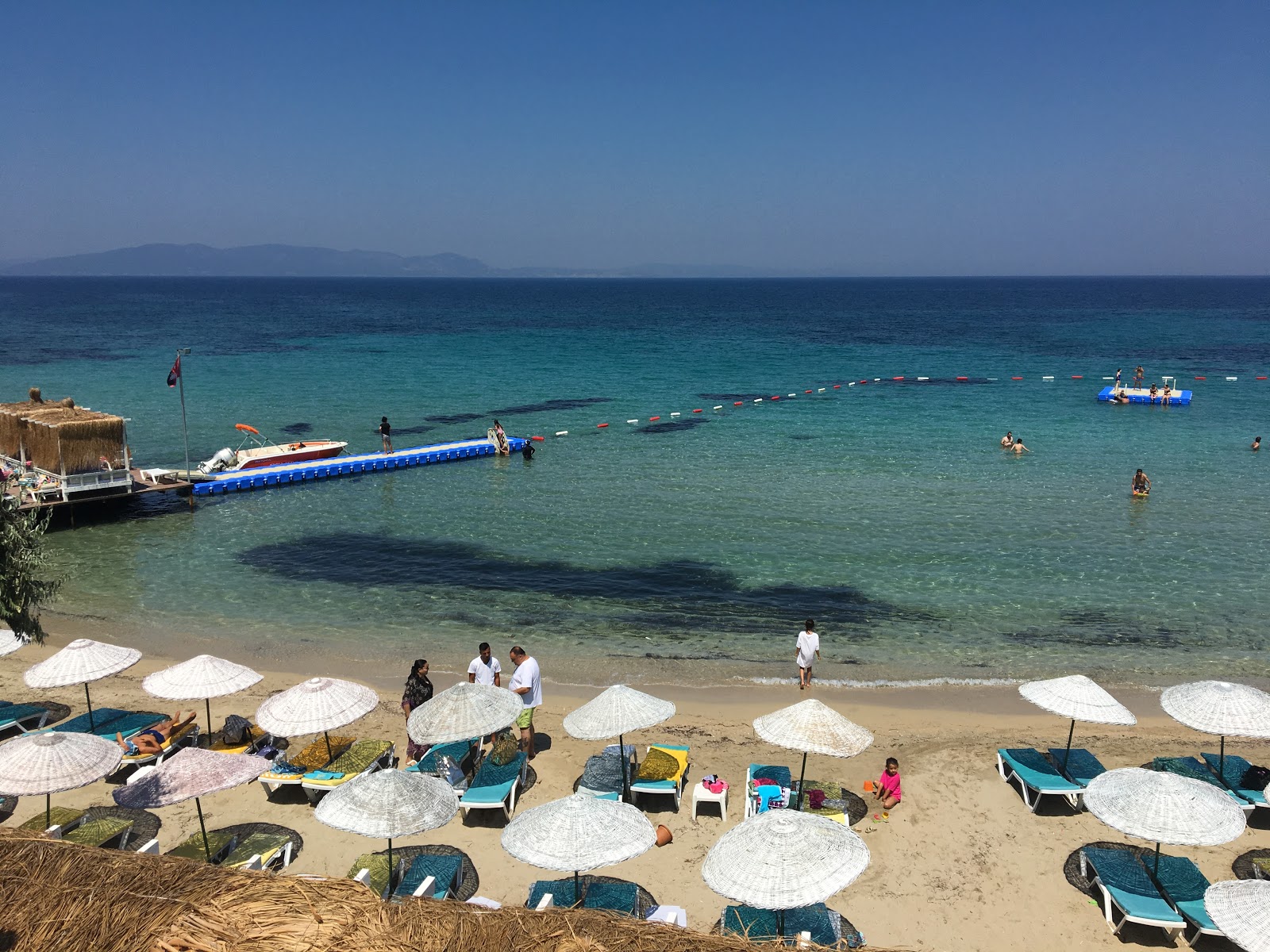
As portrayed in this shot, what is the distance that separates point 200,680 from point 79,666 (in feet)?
6.04

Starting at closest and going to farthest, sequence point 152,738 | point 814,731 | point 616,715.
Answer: point 814,731 < point 616,715 < point 152,738

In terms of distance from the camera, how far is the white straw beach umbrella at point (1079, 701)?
486 inches

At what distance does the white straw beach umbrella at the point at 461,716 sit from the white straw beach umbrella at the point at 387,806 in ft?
5.82

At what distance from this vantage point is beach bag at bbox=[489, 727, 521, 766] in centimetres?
1334

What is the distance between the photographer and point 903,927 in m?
10.3

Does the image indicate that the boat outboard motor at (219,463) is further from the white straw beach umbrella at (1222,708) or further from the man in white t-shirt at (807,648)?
the white straw beach umbrella at (1222,708)

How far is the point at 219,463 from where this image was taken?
33.2m

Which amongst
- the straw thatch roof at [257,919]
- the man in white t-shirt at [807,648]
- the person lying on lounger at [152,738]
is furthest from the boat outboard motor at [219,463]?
the straw thatch roof at [257,919]

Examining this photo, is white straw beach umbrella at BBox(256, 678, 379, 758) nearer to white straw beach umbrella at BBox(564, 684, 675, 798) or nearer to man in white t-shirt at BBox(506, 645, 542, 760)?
man in white t-shirt at BBox(506, 645, 542, 760)

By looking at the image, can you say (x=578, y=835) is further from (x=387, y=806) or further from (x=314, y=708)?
(x=314, y=708)

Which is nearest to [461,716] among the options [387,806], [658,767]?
[387,806]

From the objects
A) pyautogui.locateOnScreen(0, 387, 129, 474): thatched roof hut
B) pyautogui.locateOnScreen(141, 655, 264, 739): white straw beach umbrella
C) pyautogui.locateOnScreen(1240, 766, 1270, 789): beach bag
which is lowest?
pyautogui.locateOnScreen(1240, 766, 1270, 789): beach bag

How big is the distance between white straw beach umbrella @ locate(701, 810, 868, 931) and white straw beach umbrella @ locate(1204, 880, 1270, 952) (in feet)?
10.0

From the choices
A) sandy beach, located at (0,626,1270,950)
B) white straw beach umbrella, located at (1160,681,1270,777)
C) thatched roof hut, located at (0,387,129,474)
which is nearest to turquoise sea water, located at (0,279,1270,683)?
sandy beach, located at (0,626,1270,950)
